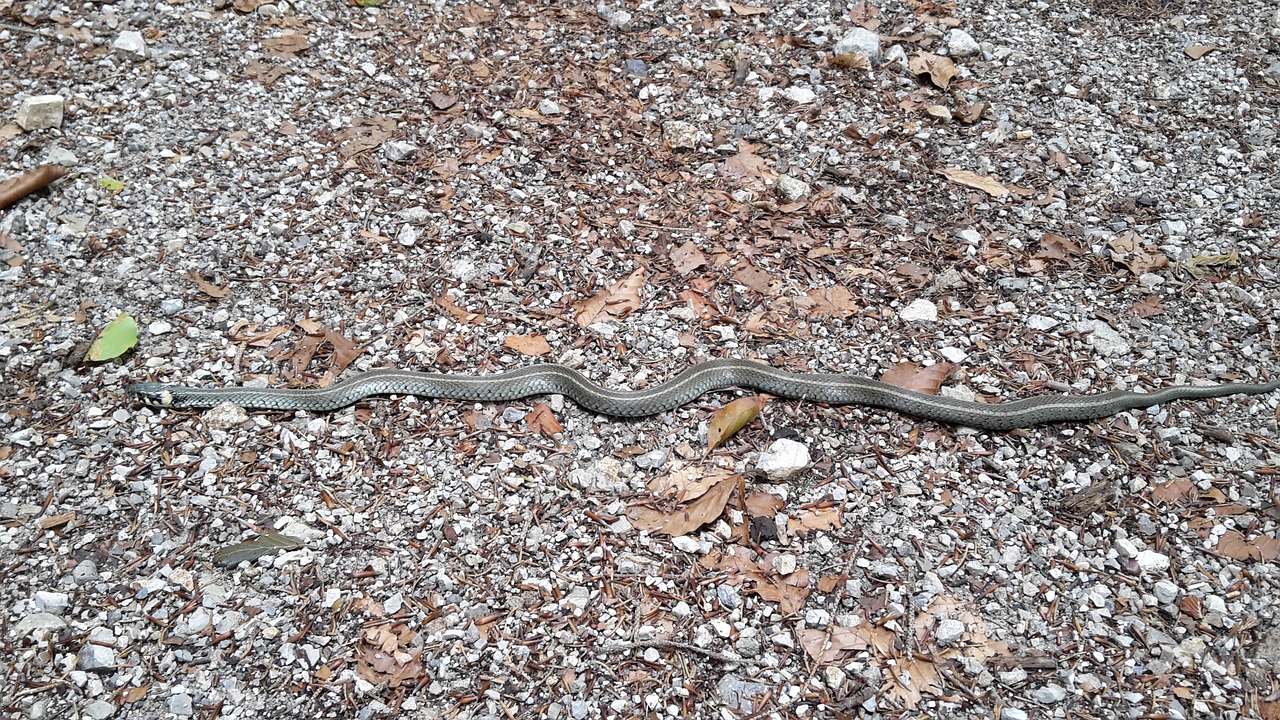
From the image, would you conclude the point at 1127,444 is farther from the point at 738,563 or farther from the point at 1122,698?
the point at 738,563

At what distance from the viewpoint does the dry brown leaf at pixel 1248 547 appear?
183 inches

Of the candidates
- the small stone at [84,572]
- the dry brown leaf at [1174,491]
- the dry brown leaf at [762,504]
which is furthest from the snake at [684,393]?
the small stone at [84,572]

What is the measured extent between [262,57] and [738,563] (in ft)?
23.9

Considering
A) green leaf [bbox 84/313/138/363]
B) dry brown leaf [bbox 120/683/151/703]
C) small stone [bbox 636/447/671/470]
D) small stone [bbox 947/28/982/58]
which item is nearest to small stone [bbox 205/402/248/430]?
green leaf [bbox 84/313/138/363]

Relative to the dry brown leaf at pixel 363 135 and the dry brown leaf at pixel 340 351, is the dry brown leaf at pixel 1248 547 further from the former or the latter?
the dry brown leaf at pixel 363 135

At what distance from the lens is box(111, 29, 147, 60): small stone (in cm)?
827

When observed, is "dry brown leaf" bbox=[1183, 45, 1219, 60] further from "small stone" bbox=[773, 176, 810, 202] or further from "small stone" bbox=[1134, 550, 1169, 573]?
"small stone" bbox=[1134, 550, 1169, 573]

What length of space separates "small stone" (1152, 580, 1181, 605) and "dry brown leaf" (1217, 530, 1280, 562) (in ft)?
1.44

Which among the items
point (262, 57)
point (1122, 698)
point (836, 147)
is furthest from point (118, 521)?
point (836, 147)

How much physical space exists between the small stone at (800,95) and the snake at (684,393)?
11.3 feet

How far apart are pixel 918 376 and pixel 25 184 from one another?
25.4ft

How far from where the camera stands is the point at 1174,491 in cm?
502

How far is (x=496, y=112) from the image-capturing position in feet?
26.6

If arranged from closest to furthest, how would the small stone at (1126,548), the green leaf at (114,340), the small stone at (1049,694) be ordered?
the small stone at (1049,694) → the small stone at (1126,548) → the green leaf at (114,340)
